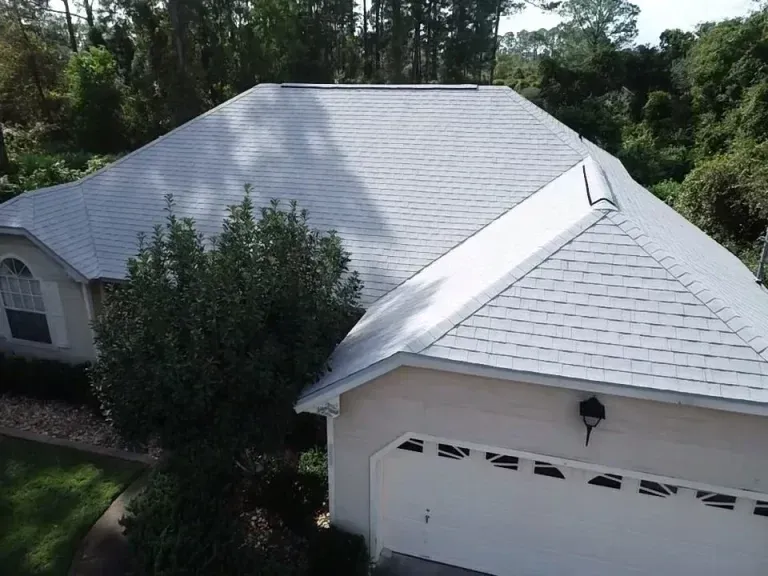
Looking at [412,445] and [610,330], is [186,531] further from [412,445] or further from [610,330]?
[610,330]

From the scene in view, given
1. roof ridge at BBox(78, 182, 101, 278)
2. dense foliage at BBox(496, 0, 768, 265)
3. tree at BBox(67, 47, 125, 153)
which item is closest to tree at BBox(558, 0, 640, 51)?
dense foliage at BBox(496, 0, 768, 265)

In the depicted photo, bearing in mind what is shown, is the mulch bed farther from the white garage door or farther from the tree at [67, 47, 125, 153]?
the tree at [67, 47, 125, 153]

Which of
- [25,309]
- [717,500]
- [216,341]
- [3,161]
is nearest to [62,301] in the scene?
[25,309]

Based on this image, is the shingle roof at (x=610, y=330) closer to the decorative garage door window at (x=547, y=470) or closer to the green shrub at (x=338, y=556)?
the decorative garage door window at (x=547, y=470)

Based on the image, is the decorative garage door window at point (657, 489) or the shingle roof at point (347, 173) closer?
the decorative garage door window at point (657, 489)

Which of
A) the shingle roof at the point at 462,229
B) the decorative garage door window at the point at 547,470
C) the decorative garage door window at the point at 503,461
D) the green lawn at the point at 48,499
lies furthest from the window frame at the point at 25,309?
the decorative garage door window at the point at 547,470

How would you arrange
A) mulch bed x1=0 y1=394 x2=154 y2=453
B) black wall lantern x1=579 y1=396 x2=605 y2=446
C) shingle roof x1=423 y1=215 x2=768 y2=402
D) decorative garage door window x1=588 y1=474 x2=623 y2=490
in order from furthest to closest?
mulch bed x1=0 y1=394 x2=154 y2=453, decorative garage door window x1=588 y1=474 x2=623 y2=490, black wall lantern x1=579 y1=396 x2=605 y2=446, shingle roof x1=423 y1=215 x2=768 y2=402
